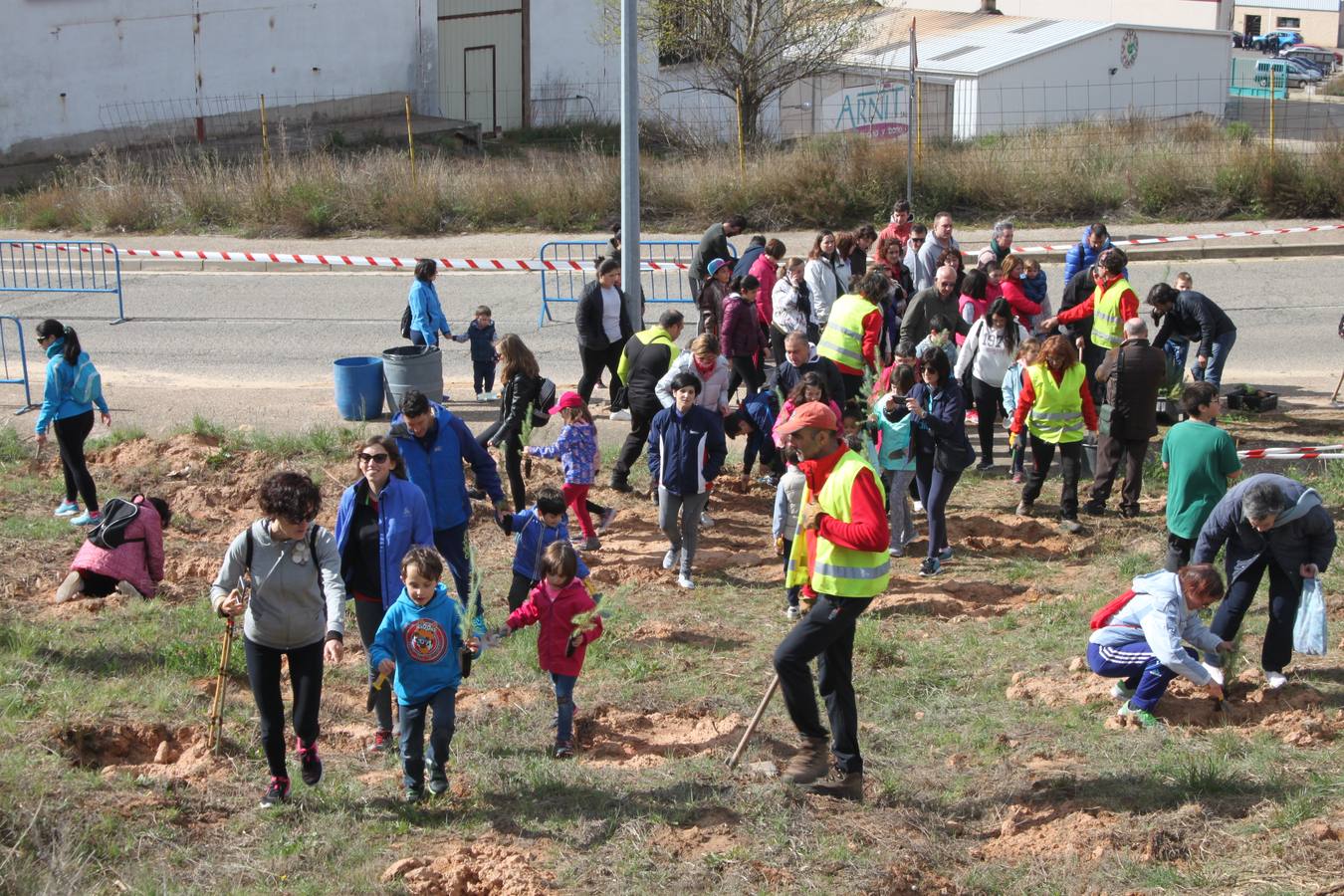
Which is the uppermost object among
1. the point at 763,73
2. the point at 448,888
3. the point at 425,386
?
the point at 763,73

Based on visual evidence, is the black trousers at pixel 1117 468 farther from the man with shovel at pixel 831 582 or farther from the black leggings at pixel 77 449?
the black leggings at pixel 77 449

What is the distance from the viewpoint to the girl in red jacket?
741 centimetres

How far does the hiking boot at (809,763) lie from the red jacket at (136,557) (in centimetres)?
542

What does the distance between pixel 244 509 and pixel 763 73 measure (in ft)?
75.2

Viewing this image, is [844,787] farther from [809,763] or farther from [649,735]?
[649,735]

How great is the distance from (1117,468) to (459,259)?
1367 centimetres

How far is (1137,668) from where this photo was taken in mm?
7676

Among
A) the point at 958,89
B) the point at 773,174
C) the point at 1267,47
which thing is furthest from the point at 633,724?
the point at 1267,47

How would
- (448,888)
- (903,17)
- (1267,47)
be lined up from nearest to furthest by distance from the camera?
(448,888), (903,17), (1267,47)

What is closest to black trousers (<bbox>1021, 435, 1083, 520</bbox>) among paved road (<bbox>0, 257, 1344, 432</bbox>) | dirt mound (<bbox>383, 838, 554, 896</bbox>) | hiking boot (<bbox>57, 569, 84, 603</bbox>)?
paved road (<bbox>0, 257, 1344, 432</bbox>)

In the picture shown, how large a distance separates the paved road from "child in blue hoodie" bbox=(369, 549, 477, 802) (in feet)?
24.9

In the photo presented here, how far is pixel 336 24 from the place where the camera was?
34.8 metres

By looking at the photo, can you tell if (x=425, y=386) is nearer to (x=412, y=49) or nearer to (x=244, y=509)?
(x=244, y=509)

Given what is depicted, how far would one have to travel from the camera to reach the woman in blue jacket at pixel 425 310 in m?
14.1
